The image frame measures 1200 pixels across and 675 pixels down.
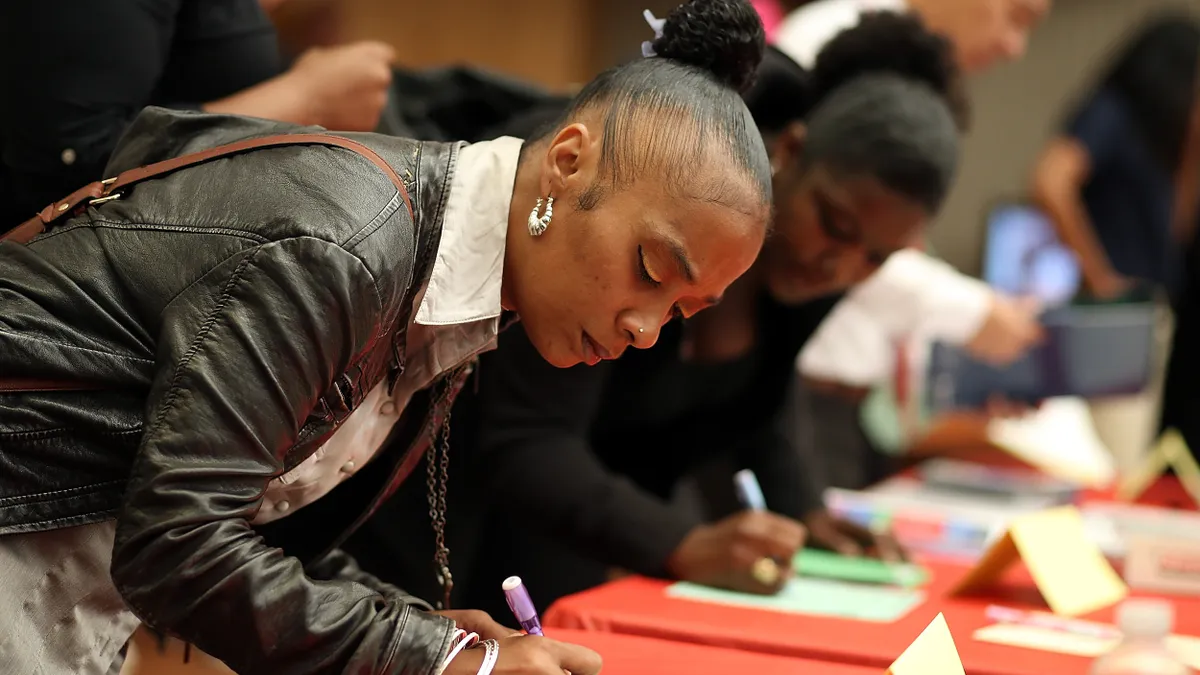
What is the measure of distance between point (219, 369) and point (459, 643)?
264 mm

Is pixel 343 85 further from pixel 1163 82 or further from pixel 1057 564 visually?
pixel 1163 82

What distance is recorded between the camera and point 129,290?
964 mm

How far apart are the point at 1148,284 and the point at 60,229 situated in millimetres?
3684

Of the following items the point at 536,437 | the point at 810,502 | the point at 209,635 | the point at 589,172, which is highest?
the point at 589,172

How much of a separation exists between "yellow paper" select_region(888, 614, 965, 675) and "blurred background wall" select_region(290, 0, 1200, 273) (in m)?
3.14

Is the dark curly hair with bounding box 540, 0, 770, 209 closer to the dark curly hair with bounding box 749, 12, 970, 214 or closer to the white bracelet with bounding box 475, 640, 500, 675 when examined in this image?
the white bracelet with bounding box 475, 640, 500, 675

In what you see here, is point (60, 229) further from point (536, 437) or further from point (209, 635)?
point (536, 437)

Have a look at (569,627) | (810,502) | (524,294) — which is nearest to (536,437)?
(569,627)

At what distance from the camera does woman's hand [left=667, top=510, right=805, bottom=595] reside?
5.15 ft

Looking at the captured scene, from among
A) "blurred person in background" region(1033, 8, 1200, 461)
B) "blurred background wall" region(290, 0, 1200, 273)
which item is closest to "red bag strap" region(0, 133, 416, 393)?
"blurred background wall" region(290, 0, 1200, 273)

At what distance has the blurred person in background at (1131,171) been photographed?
3.93 m

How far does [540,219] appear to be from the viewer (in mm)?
1084

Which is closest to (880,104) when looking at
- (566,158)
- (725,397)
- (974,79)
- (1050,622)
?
(725,397)

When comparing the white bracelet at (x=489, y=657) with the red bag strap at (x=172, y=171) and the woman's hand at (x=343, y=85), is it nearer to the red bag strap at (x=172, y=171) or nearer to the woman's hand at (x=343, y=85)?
the red bag strap at (x=172, y=171)
